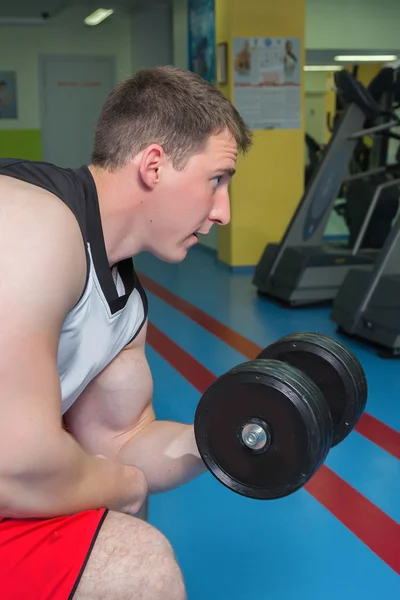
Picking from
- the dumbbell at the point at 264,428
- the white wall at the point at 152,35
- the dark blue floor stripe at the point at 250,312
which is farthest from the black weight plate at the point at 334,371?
the white wall at the point at 152,35

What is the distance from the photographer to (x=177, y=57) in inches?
316

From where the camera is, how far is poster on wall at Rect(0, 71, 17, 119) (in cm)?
927

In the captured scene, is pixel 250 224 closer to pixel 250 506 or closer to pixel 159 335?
pixel 159 335

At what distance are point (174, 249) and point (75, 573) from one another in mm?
529

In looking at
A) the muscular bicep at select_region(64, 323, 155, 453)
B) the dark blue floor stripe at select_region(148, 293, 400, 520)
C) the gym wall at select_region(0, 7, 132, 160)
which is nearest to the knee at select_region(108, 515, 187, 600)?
the muscular bicep at select_region(64, 323, 155, 453)

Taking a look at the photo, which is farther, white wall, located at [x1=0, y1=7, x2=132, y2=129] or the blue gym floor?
white wall, located at [x1=0, y1=7, x2=132, y2=129]

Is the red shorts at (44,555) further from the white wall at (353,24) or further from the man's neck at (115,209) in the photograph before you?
the white wall at (353,24)

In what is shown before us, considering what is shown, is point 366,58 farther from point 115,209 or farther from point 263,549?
point 115,209

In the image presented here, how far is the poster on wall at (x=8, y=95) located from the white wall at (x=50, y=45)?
0.16ft

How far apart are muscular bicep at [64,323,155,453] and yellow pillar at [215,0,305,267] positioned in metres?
4.78

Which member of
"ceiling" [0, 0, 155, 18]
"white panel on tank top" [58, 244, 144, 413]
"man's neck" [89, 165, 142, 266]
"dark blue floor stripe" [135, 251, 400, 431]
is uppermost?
"ceiling" [0, 0, 155, 18]

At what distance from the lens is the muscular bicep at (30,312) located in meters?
0.98

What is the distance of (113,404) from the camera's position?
1.46 meters

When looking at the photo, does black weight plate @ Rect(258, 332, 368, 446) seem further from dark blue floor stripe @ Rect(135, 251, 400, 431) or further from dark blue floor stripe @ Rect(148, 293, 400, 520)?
dark blue floor stripe @ Rect(135, 251, 400, 431)
